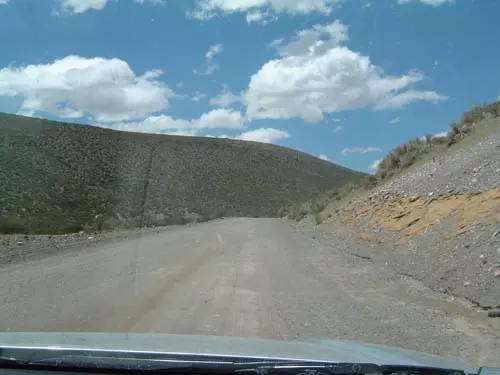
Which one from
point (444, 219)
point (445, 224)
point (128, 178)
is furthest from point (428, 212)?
point (128, 178)

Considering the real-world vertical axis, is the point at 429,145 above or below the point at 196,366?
above

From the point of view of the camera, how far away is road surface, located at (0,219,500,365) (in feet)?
27.0

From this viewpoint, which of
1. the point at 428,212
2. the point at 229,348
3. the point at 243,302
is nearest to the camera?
the point at 229,348

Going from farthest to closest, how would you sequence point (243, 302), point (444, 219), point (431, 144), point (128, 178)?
point (128, 178) → point (431, 144) → point (444, 219) → point (243, 302)

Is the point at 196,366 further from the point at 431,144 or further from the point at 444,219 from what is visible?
the point at 431,144

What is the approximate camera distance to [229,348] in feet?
14.8

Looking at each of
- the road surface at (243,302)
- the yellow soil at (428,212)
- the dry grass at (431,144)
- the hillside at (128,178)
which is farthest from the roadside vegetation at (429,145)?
the hillside at (128,178)

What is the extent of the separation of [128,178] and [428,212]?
44.9 m

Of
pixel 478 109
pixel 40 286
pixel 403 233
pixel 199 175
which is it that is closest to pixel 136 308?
pixel 40 286

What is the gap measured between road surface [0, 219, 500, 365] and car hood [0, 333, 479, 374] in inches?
107

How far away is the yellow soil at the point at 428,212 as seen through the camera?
14.2m

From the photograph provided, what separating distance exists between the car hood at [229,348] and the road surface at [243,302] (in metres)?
2.71

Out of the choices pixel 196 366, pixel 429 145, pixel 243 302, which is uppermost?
pixel 429 145

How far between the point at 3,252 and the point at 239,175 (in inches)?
3052
